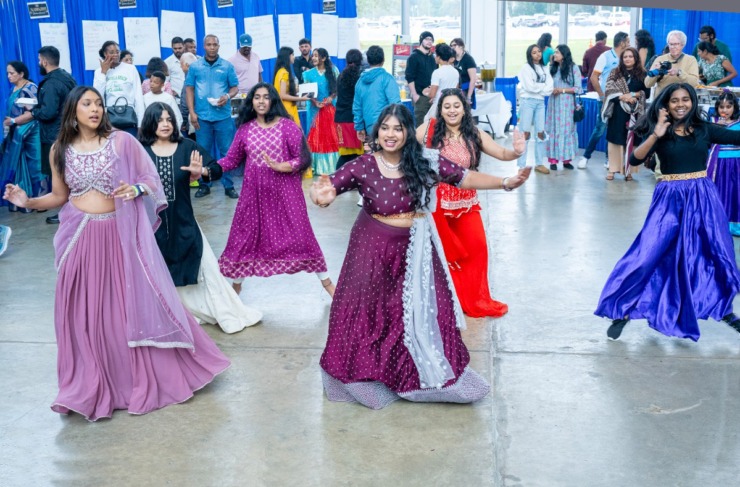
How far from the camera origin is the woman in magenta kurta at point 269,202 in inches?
235

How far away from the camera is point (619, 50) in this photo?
11078mm

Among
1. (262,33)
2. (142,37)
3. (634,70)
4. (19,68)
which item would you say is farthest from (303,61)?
(634,70)

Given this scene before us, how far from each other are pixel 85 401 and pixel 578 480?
7.85ft

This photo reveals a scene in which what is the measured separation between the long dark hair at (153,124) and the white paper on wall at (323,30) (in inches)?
318

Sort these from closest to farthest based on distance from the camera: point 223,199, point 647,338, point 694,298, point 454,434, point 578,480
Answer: point 578,480 → point 454,434 → point 694,298 → point 647,338 → point 223,199

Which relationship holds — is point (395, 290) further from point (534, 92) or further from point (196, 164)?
point (534, 92)

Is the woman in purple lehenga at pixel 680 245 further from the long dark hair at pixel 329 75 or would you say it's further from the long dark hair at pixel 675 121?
the long dark hair at pixel 329 75

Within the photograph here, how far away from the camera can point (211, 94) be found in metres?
10.3

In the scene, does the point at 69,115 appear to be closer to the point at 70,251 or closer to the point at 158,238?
the point at 70,251

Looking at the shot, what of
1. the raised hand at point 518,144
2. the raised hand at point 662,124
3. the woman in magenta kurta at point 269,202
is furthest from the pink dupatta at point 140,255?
the raised hand at point 662,124

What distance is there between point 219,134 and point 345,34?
3605 mm

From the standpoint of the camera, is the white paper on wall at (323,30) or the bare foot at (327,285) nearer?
→ the bare foot at (327,285)

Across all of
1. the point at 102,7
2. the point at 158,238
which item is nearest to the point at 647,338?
the point at 158,238

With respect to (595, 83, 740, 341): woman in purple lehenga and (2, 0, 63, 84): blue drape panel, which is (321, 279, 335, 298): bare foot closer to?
(595, 83, 740, 341): woman in purple lehenga
